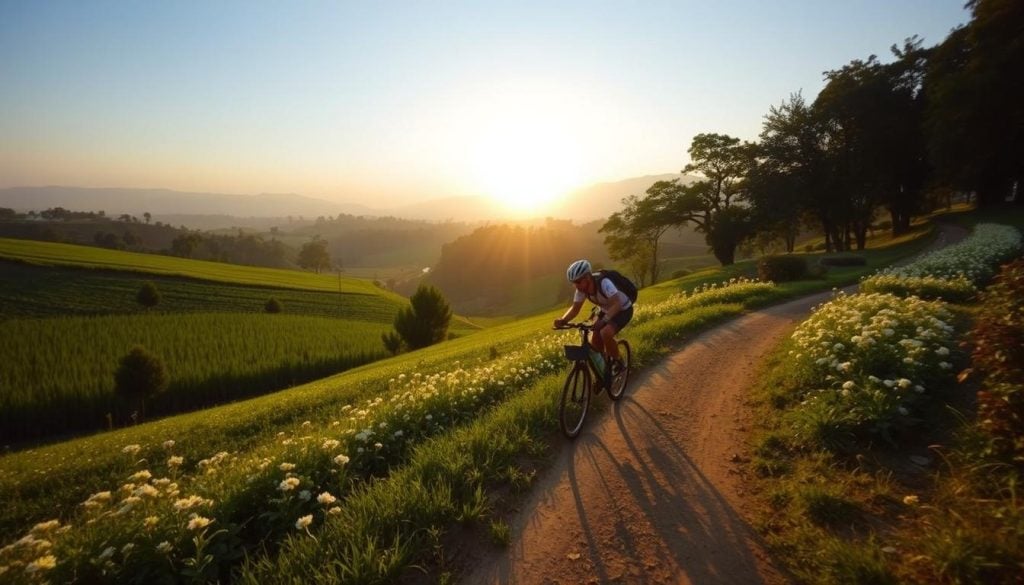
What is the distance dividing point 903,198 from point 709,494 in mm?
55841

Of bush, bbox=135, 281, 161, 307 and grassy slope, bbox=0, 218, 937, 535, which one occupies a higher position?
bush, bbox=135, 281, 161, 307

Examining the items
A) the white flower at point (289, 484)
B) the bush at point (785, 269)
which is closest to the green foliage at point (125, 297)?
the bush at point (785, 269)

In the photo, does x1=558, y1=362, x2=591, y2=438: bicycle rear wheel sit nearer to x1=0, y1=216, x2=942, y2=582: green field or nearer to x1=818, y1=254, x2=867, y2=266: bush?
x1=0, y1=216, x2=942, y2=582: green field

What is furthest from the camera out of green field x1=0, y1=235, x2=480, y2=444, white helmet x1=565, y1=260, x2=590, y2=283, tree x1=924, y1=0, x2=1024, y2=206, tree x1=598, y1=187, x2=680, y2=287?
tree x1=598, y1=187, x2=680, y2=287

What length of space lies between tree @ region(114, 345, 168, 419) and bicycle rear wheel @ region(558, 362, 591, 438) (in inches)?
1085

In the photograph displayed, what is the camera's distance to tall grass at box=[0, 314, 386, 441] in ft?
83.9

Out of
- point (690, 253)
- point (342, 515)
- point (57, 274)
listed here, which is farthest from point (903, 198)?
point (690, 253)

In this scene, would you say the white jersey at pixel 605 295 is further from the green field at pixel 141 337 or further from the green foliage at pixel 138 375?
the green field at pixel 141 337

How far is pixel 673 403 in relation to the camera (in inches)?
348

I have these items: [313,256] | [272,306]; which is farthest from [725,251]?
[313,256]

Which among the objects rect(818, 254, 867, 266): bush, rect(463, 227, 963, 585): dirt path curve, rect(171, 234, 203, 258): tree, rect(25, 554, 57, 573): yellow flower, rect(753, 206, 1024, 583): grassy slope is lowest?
rect(463, 227, 963, 585): dirt path curve

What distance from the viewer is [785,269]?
26953mm

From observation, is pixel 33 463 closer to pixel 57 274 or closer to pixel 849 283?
pixel 849 283

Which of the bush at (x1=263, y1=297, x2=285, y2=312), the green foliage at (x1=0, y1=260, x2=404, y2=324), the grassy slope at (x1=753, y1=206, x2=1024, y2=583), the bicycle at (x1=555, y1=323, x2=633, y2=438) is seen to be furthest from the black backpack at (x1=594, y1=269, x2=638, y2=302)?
the green foliage at (x1=0, y1=260, x2=404, y2=324)
